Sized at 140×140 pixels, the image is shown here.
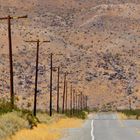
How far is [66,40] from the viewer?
178250mm

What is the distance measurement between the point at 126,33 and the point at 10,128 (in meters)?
162

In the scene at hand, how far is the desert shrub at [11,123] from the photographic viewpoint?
96.5 feet

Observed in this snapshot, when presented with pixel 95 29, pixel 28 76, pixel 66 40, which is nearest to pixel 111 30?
pixel 95 29

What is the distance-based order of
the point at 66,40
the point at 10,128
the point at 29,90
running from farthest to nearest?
the point at 66,40
the point at 29,90
the point at 10,128

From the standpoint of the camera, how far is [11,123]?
33312 mm

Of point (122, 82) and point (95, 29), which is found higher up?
point (95, 29)

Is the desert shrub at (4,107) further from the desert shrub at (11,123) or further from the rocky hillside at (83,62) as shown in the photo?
the rocky hillside at (83,62)

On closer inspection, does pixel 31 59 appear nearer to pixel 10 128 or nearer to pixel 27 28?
pixel 27 28

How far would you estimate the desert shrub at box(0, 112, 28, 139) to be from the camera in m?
29.4

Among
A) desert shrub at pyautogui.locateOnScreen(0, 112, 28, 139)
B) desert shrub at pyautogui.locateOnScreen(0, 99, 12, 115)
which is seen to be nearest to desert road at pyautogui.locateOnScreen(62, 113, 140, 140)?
desert shrub at pyautogui.locateOnScreen(0, 112, 28, 139)

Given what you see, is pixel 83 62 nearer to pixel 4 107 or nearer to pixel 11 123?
pixel 4 107

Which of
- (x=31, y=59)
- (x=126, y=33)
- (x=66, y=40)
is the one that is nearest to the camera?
(x=31, y=59)

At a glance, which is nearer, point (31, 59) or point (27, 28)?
point (31, 59)

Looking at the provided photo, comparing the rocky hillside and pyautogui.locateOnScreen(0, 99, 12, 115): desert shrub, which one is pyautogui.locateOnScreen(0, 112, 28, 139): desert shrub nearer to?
pyautogui.locateOnScreen(0, 99, 12, 115): desert shrub
